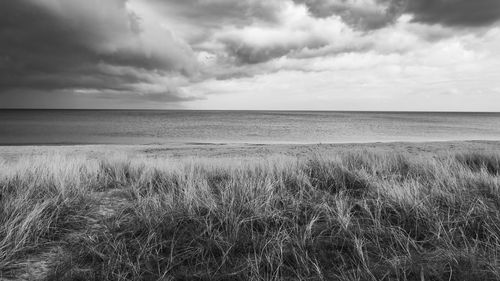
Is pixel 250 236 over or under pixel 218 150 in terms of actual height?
over

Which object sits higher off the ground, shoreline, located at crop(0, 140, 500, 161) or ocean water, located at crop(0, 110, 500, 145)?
shoreline, located at crop(0, 140, 500, 161)

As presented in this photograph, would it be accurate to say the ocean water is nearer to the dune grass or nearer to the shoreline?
the shoreline

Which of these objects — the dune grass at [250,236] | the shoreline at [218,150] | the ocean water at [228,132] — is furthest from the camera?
the ocean water at [228,132]

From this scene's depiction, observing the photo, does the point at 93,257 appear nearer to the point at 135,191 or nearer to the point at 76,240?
the point at 76,240

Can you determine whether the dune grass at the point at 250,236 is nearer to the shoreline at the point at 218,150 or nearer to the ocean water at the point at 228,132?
the shoreline at the point at 218,150

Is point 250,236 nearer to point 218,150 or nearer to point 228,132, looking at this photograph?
point 218,150

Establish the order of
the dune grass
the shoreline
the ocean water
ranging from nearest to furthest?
1. the dune grass
2. the shoreline
3. the ocean water

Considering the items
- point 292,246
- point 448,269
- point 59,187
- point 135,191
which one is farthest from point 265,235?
point 59,187

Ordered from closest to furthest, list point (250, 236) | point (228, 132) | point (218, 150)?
point (250, 236)
point (218, 150)
point (228, 132)

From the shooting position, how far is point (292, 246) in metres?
2.93

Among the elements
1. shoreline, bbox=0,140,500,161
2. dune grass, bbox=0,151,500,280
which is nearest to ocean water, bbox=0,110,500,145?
A: shoreline, bbox=0,140,500,161

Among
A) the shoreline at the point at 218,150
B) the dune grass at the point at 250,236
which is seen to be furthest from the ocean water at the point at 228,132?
the dune grass at the point at 250,236

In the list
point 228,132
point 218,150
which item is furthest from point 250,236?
point 228,132

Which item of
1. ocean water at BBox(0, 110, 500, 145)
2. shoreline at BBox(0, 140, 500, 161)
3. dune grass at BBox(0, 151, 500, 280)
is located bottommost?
ocean water at BBox(0, 110, 500, 145)
